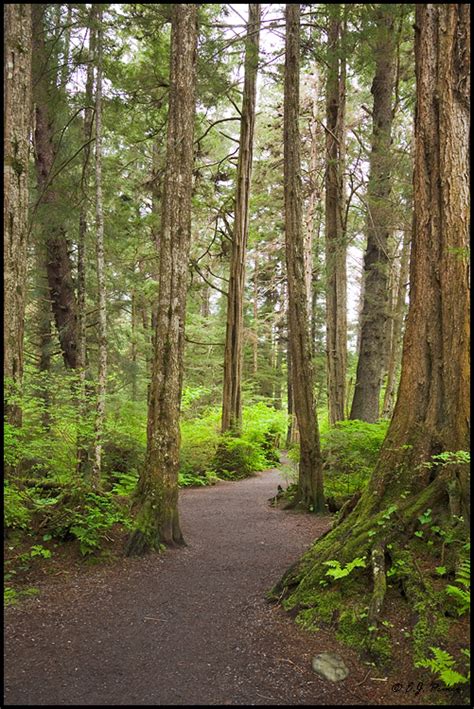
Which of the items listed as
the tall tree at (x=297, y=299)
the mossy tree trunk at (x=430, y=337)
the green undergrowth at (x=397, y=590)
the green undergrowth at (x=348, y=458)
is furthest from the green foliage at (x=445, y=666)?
the tall tree at (x=297, y=299)

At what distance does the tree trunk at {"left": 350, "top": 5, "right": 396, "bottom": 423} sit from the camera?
11.2m

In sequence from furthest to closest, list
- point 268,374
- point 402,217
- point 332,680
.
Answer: point 268,374 → point 402,217 → point 332,680

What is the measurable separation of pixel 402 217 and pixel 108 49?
7360 mm

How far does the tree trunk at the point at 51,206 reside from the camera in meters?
9.37

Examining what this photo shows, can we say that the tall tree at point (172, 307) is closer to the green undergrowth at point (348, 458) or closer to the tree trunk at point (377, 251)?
the green undergrowth at point (348, 458)

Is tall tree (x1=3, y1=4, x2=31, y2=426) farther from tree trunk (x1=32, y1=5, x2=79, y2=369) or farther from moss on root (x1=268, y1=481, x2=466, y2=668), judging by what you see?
moss on root (x1=268, y1=481, x2=466, y2=668)

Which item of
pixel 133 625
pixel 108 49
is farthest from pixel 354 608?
pixel 108 49

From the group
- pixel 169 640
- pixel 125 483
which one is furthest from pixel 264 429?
pixel 169 640

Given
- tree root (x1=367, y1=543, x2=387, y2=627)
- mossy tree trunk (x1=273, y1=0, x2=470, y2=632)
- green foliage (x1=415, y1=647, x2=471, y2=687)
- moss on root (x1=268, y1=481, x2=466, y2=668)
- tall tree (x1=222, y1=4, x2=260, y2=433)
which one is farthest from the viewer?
tall tree (x1=222, y1=4, x2=260, y2=433)

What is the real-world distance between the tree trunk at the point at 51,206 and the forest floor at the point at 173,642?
609 centimetres

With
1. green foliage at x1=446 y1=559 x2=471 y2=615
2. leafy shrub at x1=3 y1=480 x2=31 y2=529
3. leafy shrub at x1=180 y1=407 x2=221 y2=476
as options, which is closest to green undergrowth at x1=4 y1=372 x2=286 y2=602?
leafy shrub at x1=3 y1=480 x2=31 y2=529

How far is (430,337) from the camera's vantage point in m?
4.61

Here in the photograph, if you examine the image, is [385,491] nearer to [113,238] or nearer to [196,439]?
[196,439]

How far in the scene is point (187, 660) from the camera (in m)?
3.47
